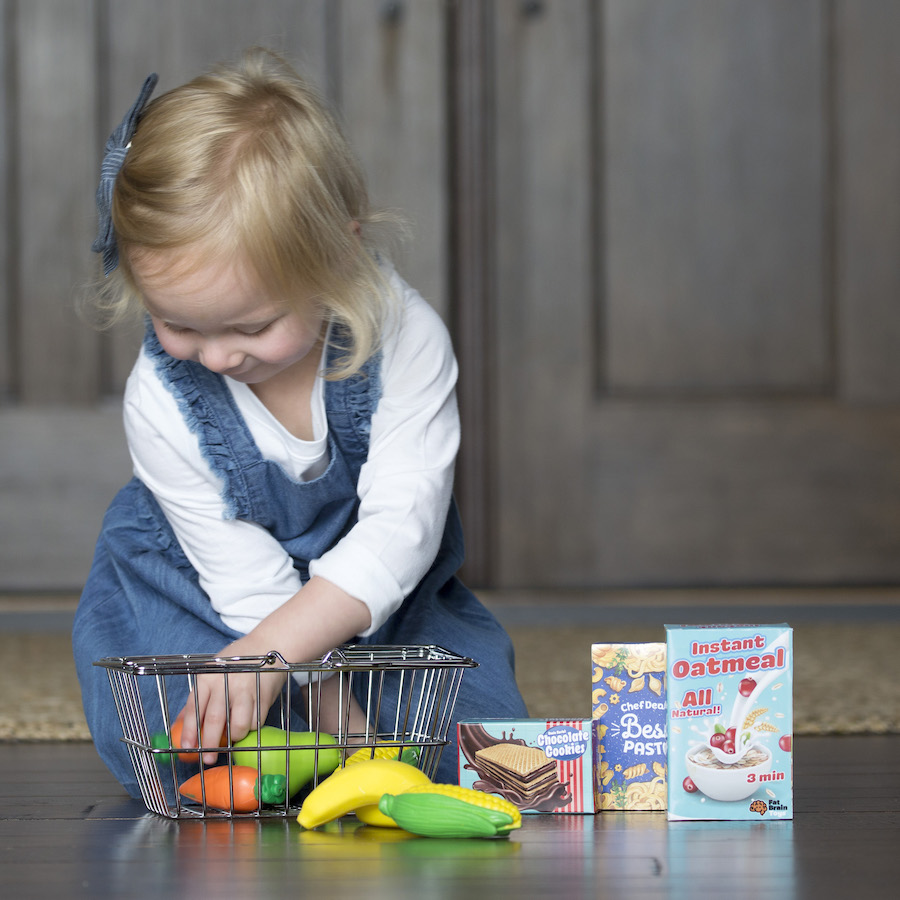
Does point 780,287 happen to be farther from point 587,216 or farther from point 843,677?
point 843,677

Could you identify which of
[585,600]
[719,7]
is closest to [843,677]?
[585,600]

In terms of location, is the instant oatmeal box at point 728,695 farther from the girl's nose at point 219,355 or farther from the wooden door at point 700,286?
the wooden door at point 700,286

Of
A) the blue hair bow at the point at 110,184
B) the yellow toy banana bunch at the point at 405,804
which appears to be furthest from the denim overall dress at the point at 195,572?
the yellow toy banana bunch at the point at 405,804

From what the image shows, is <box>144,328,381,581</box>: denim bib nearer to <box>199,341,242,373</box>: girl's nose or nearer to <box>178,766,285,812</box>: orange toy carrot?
<box>199,341,242,373</box>: girl's nose

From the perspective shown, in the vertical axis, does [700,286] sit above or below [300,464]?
above

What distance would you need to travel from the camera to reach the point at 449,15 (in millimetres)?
1991

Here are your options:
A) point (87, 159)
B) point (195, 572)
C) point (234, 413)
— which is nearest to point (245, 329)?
point (234, 413)

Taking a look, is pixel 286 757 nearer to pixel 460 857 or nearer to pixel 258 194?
pixel 460 857

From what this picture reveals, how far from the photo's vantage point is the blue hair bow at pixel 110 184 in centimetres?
91

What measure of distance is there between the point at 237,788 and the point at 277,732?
5cm

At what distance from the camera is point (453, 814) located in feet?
2.26

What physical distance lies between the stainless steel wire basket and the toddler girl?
0.02 meters

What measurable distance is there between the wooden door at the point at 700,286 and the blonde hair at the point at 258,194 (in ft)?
3.50

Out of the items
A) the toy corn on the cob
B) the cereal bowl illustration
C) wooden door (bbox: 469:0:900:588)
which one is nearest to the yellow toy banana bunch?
the toy corn on the cob
